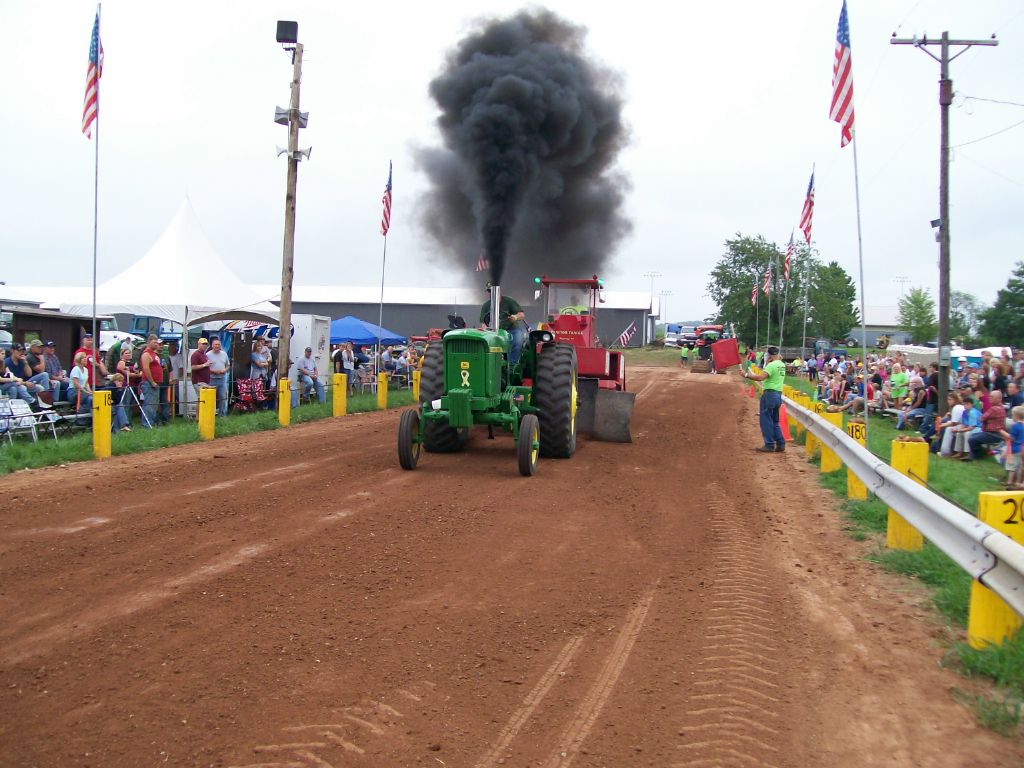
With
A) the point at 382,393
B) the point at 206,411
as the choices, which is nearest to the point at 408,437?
the point at 206,411

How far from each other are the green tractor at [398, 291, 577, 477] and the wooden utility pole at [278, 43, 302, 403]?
731cm

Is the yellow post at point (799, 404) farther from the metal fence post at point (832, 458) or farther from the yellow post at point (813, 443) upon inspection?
the metal fence post at point (832, 458)

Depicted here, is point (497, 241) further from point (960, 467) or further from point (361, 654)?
point (361, 654)

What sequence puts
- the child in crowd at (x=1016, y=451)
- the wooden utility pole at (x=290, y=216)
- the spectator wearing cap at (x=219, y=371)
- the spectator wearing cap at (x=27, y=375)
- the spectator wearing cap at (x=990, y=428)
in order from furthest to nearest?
the wooden utility pole at (x=290, y=216), the spectator wearing cap at (x=219, y=371), the spectator wearing cap at (x=990, y=428), the spectator wearing cap at (x=27, y=375), the child in crowd at (x=1016, y=451)

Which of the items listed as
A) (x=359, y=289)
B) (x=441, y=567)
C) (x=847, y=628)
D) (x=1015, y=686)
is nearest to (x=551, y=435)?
(x=441, y=567)

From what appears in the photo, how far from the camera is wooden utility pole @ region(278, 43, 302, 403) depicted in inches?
693

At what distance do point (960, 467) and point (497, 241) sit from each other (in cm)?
861

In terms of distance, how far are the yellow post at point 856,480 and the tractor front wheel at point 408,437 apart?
16.3 ft

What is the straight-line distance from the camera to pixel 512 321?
11.4 meters

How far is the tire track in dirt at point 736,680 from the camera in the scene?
3.56 metres

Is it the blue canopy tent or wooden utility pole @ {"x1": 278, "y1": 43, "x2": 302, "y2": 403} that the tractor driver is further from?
the blue canopy tent

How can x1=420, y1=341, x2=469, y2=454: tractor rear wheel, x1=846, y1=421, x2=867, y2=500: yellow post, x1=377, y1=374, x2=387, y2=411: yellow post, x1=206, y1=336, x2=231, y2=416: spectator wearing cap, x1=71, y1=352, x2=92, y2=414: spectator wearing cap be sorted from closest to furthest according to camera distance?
1. x1=846, y1=421, x2=867, y2=500: yellow post
2. x1=420, y1=341, x2=469, y2=454: tractor rear wheel
3. x1=71, y1=352, x2=92, y2=414: spectator wearing cap
4. x1=206, y1=336, x2=231, y2=416: spectator wearing cap
5. x1=377, y1=374, x2=387, y2=411: yellow post

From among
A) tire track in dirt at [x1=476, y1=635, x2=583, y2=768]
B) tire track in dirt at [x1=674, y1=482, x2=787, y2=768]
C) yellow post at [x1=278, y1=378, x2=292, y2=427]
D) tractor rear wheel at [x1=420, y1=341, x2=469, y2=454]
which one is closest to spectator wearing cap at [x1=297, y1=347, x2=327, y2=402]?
yellow post at [x1=278, y1=378, x2=292, y2=427]

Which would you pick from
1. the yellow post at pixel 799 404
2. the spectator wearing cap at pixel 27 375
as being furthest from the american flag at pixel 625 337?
the spectator wearing cap at pixel 27 375
